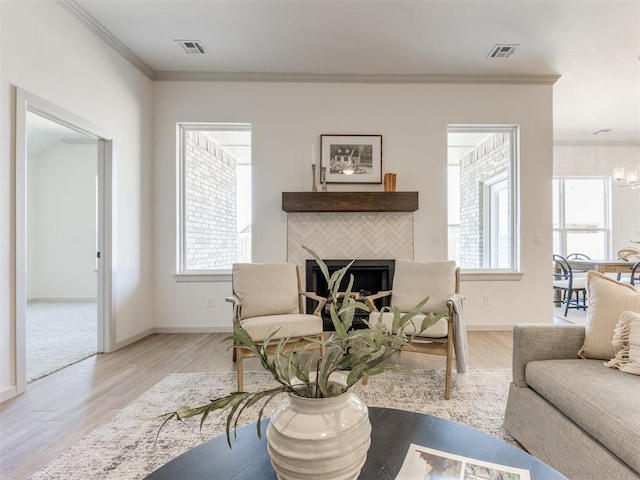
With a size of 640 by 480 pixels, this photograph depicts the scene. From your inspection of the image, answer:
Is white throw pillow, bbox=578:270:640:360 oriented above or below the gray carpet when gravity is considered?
above

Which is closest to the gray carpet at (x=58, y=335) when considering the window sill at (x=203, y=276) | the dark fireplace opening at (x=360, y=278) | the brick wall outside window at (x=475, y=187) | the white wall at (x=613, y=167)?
the window sill at (x=203, y=276)

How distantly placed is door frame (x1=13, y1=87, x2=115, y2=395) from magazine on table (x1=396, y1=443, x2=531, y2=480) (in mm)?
2601

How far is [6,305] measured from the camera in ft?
7.14

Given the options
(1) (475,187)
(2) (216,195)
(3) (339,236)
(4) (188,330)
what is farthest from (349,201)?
(4) (188,330)

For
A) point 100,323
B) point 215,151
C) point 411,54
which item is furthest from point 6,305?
point 411,54

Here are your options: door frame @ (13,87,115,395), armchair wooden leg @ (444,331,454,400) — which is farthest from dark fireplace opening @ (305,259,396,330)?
door frame @ (13,87,115,395)

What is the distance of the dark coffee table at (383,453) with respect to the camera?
2.77ft

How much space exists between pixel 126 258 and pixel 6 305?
1.21m

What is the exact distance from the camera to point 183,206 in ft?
12.8

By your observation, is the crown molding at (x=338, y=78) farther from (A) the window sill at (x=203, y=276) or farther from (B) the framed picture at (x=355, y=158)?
(A) the window sill at (x=203, y=276)

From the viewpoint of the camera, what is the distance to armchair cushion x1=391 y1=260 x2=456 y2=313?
261cm

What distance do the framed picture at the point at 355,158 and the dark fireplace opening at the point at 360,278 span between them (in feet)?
3.07

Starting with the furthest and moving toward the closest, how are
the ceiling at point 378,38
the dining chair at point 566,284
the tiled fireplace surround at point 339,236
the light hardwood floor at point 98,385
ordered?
the dining chair at point 566,284, the tiled fireplace surround at point 339,236, the ceiling at point 378,38, the light hardwood floor at point 98,385

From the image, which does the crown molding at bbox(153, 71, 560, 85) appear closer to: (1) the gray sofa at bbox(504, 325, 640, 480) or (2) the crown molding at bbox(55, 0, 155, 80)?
(2) the crown molding at bbox(55, 0, 155, 80)
